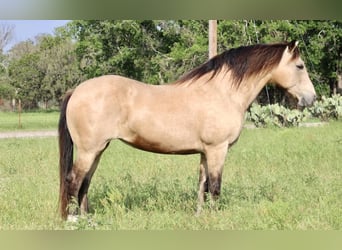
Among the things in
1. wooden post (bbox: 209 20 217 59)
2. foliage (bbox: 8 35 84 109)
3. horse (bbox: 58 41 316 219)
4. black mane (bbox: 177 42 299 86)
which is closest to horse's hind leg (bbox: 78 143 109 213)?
horse (bbox: 58 41 316 219)

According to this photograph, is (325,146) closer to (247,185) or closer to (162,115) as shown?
(247,185)

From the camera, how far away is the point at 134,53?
68.7ft

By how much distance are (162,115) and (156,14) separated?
2.24 meters

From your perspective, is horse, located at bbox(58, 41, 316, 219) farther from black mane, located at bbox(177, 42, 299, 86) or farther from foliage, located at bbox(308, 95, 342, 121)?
foliage, located at bbox(308, 95, 342, 121)

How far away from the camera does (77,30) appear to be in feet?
73.8

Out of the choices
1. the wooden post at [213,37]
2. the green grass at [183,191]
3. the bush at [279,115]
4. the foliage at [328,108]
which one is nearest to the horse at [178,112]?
the green grass at [183,191]

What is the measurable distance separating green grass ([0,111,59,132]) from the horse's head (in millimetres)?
17003

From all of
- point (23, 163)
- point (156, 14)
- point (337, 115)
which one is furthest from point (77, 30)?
point (156, 14)

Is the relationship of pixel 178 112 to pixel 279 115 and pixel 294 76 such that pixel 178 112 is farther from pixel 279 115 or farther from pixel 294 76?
pixel 279 115

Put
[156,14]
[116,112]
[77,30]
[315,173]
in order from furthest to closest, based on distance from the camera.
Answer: [77,30] < [315,173] < [116,112] < [156,14]

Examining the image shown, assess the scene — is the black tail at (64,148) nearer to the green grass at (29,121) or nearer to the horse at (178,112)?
the horse at (178,112)

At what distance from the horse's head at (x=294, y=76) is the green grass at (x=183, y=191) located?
1203mm

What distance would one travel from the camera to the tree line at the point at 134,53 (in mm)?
19280

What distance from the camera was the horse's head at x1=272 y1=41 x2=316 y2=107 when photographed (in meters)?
4.83
